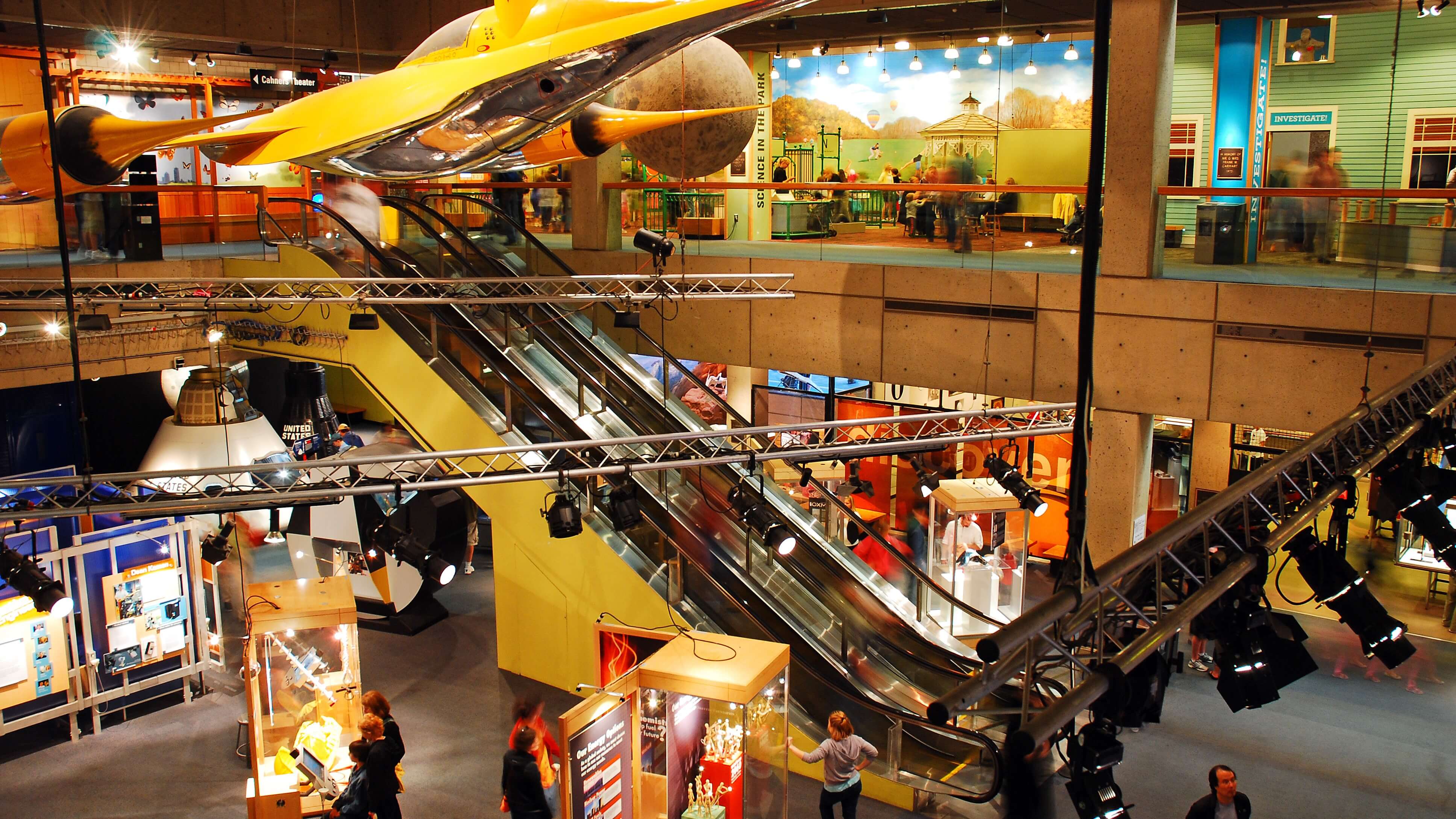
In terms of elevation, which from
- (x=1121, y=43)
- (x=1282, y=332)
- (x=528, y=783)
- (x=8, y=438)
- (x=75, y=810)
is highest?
(x=1121, y=43)

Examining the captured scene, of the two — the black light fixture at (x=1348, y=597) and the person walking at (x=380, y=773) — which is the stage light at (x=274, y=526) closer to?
the person walking at (x=380, y=773)

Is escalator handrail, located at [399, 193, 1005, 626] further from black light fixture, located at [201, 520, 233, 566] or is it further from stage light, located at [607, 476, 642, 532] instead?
black light fixture, located at [201, 520, 233, 566]

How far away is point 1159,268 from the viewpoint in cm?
1014

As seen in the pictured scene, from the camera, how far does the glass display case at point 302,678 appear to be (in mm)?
8898

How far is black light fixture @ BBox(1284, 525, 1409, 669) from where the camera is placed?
5.59 m

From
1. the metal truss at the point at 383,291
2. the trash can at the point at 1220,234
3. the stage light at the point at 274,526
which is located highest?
the trash can at the point at 1220,234

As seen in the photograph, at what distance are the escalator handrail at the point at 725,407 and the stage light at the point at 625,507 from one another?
139cm

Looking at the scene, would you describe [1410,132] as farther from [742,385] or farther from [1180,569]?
[1180,569]

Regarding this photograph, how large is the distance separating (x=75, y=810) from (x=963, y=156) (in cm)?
1600

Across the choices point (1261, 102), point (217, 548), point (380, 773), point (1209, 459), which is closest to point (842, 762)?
point (380, 773)

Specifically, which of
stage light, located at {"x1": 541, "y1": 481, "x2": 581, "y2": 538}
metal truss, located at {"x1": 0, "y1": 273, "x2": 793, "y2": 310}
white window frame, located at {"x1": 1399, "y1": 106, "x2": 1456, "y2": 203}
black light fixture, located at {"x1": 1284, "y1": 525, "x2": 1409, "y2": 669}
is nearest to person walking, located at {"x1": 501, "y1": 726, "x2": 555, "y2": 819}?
stage light, located at {"x1": 541, "y1": 481, "x2": 581, "y2": 538}

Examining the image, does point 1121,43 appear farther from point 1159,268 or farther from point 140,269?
point 140,269

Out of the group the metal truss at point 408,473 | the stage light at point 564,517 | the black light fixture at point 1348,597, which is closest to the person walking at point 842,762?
the metal truss at point 408,473

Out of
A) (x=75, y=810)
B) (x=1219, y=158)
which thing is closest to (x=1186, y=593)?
(x=75, y=810)
